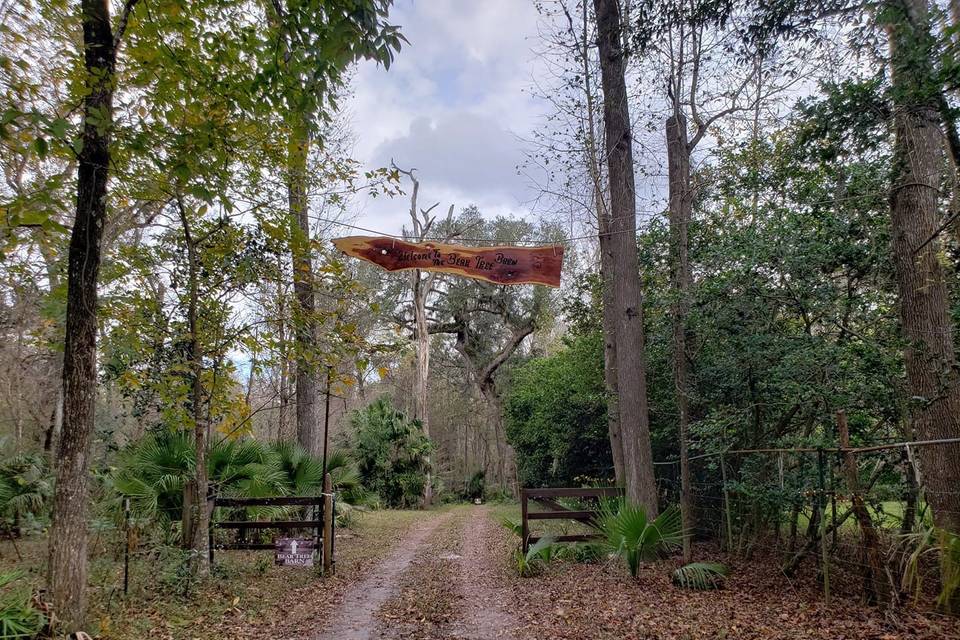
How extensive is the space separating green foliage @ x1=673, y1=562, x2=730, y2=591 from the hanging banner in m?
5.04

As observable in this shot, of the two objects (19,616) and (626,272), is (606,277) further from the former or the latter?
(19,616)

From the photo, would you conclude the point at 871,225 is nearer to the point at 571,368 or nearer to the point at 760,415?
the point at 760,415

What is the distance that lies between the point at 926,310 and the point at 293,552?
889cm

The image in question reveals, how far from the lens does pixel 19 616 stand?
456cm

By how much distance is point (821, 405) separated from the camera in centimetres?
805

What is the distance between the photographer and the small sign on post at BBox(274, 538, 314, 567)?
326 inches

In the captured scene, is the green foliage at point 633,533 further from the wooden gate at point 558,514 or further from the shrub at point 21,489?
the shrub at point 21,489

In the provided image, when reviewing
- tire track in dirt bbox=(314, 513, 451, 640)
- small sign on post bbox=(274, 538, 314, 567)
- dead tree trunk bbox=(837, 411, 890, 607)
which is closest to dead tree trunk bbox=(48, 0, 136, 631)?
tire track in dirt bbox=(314, 513, 451, 640)

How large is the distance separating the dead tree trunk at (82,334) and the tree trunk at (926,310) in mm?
7794

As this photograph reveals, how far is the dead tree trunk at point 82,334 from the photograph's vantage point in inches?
198

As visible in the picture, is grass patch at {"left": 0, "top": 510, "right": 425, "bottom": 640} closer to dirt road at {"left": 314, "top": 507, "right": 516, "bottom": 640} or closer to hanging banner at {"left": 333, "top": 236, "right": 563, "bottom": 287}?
dirt road at {"left": 314, "top": 507, "right": 516, "bottom": 640}

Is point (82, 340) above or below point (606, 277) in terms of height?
below

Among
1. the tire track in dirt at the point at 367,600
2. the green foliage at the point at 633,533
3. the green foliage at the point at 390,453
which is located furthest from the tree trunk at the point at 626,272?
the green foliage at the point at 390,453

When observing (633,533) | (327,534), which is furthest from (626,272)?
(327,534)
